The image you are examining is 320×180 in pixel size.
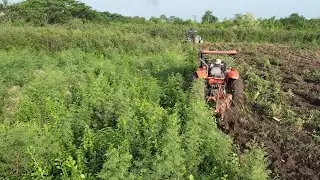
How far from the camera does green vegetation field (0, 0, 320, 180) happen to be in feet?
16.6

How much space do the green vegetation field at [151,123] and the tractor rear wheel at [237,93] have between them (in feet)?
0.82

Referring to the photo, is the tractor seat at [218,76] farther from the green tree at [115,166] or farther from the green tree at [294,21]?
the green tree at [294,21]

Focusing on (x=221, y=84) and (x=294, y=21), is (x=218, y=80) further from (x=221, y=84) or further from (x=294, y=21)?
(x=294, y=21)

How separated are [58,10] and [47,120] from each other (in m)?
23.2

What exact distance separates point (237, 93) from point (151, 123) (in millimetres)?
3871

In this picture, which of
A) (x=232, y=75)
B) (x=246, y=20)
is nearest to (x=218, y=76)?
(x=232, y=75)

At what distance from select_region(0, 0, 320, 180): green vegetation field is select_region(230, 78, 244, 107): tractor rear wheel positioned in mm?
249

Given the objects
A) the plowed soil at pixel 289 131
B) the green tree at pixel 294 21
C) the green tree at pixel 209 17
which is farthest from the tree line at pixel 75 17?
the plowed soil at pixel 289 131

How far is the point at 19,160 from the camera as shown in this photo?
16.9ft

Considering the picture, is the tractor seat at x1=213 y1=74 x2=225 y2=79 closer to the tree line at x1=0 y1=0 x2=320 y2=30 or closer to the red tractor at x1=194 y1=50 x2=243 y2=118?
the red tractor at x1=194 y1=50 x2=243 y2=118

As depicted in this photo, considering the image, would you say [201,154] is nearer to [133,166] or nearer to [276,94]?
[133,166]

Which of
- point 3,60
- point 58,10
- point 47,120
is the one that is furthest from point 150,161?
point 58,10

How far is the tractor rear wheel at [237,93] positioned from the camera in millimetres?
8875

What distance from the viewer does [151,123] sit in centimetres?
552
